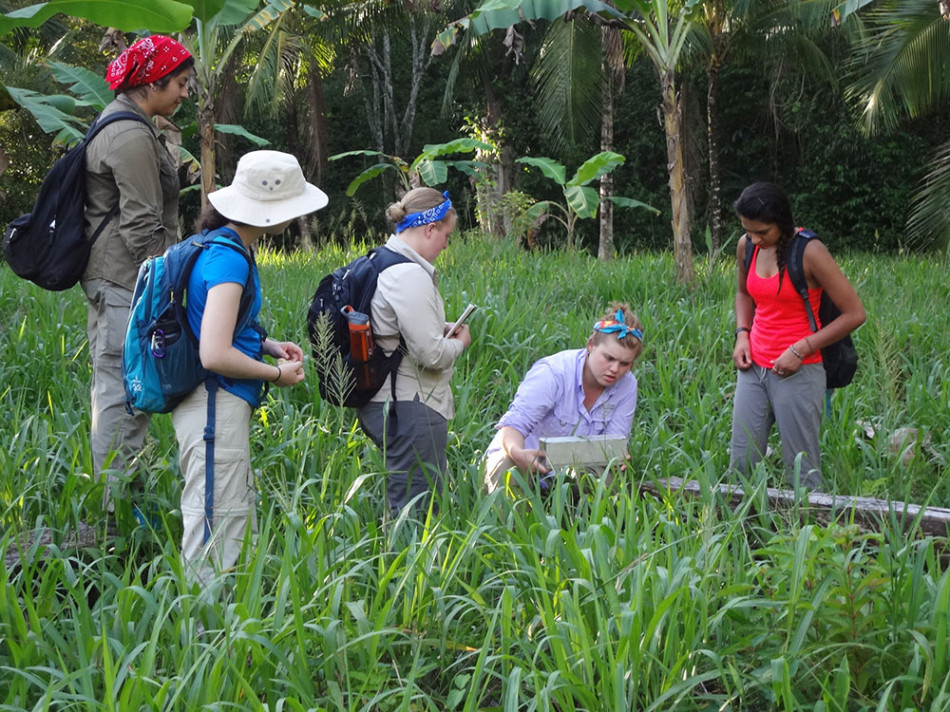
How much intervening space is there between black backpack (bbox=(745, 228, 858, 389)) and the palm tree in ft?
26.1

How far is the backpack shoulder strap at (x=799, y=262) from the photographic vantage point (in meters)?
4.02

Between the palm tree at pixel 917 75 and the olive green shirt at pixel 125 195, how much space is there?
9.76 metres

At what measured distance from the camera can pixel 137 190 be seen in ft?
12.1

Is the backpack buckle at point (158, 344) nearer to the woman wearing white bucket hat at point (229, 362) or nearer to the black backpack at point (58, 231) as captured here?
the woman wearing white bucket hat at point (229, 362)

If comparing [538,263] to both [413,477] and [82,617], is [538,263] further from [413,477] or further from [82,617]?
[82,617]

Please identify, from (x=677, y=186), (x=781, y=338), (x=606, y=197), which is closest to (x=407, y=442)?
(x=781, y=338)

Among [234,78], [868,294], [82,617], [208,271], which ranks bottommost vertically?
[868,294]

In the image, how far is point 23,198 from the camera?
941 inches

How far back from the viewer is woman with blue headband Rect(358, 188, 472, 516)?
3547 millimetres

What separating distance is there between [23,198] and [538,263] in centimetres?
1865

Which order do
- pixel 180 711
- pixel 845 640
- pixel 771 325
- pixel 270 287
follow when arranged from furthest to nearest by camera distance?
pixel 270 287 < pixel 771 325 < pixel 845 640 < pixel 180 711

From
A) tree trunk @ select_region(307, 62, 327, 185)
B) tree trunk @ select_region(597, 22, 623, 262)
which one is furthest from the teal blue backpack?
tree trunk @ select_region(307, 62, 327, 185)

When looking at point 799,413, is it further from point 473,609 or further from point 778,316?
point 473,609

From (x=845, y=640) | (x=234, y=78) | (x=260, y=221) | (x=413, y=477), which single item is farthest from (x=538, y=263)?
(x=234, y=78)
